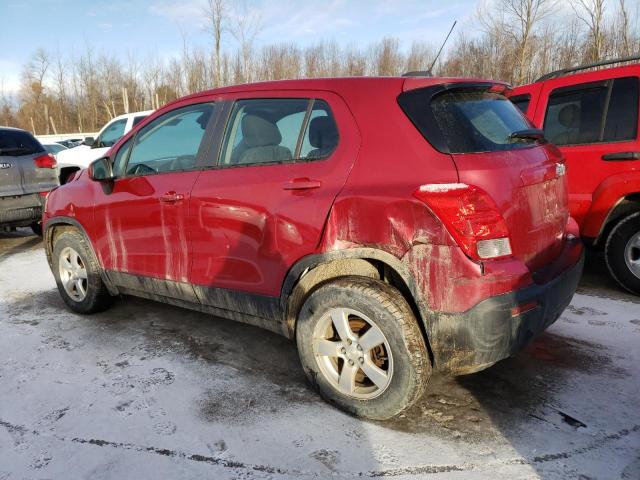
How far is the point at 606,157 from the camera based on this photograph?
4.25m

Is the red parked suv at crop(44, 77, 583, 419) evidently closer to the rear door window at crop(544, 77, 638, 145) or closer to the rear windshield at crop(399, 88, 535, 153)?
the rear windshield at crop(399, 88, 535, 153)

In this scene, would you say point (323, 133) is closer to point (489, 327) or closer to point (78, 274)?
point (489, 327)

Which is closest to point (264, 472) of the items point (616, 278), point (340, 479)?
point (340, 479)

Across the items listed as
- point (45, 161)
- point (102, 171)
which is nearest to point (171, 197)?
point (102, 171)

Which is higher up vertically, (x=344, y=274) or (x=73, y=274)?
(x=344, y=274)

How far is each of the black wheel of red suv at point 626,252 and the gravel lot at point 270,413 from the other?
2.03 ft

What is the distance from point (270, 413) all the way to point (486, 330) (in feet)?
4.07

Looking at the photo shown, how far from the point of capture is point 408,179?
2.28 meters

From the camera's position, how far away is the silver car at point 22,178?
657 centimetres

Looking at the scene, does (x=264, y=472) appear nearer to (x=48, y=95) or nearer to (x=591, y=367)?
(x=591, y=367)

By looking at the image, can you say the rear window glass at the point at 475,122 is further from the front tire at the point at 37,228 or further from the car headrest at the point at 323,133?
the front tire at the point at 37,228

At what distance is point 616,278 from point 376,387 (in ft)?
10.0

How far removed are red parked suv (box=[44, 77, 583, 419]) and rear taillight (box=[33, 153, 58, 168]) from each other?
467 cm

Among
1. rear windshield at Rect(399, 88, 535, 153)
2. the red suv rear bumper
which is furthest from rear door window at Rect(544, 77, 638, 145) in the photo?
the red suv rear bumper
